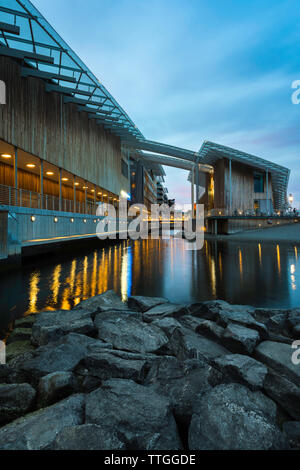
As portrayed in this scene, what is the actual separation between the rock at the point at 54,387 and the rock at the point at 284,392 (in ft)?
7.80

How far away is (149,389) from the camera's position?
2.81 metres

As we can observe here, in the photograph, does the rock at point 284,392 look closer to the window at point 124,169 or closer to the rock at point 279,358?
the rock at point 279,358

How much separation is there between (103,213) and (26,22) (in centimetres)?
2045

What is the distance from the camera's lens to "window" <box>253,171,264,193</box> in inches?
1665

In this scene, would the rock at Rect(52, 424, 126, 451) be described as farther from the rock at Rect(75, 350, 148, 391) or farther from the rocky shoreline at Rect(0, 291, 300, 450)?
→ the rock at Rect(75, 350, 148, 391)

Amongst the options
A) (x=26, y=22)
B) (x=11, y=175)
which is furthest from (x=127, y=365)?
(x=11, y=175)

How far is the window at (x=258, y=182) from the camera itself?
4228cm

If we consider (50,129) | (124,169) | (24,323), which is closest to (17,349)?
(24,323)

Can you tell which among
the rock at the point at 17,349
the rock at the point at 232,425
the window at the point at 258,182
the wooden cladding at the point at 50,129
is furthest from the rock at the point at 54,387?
the window at the point at 258,182

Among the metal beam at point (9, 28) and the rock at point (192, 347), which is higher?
the metal beam at point (9, 28)

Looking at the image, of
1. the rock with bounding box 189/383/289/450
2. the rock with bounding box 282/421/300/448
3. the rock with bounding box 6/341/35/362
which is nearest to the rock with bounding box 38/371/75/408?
the rock with bounding box 6/341/35/362

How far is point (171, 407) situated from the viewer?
253 cm

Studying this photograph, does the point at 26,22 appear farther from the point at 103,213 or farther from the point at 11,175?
the point at 103,213

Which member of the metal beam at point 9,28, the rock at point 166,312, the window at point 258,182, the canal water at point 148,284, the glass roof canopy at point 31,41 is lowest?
the canal water at point 148,284
